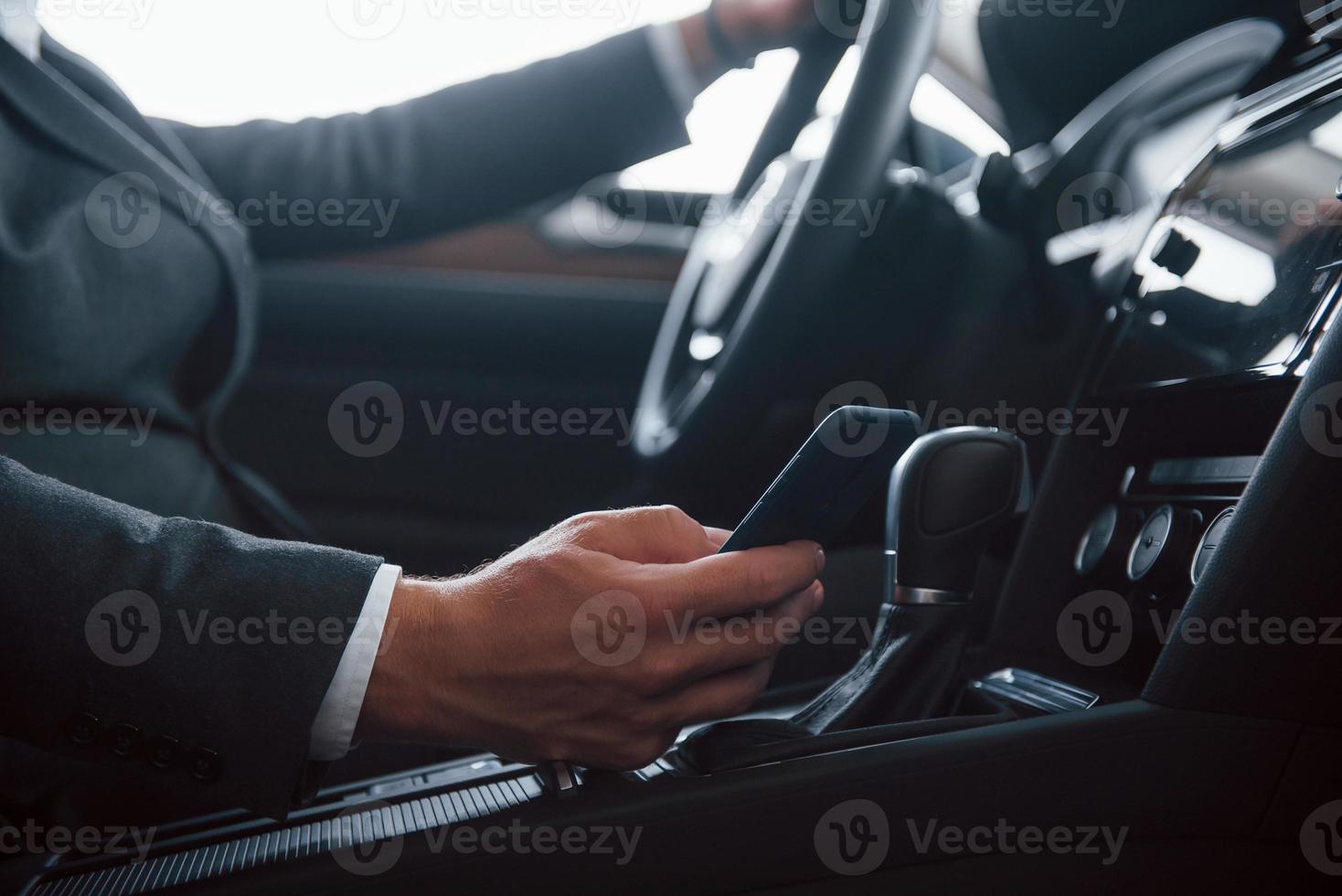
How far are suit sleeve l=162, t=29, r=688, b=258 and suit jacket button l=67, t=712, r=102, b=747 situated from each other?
92 cm

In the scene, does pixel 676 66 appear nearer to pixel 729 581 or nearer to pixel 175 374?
pixel 175 374

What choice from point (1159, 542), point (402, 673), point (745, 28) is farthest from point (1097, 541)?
point (745, 28)

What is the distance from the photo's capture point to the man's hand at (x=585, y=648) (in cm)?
42

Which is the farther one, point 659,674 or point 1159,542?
point 1159,542

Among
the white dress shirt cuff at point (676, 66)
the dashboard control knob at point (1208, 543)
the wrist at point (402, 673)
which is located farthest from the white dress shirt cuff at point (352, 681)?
the white dress shirt cuff at point (676, 66)

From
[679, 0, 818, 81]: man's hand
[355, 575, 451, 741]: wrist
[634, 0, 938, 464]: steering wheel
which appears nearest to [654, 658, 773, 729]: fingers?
[355, 575, 451, 741]: wrist

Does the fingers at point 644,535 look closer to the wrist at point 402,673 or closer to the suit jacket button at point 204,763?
the wrist at point 402,673

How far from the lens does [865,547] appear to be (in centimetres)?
81

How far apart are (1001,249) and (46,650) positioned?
0.69m

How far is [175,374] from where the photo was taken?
3.05ft

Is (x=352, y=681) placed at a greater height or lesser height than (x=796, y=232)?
lesser

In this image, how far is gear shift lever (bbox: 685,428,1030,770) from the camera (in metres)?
0.50

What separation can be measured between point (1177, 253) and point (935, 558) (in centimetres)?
25

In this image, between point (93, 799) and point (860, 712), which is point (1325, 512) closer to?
point (860, 712)
